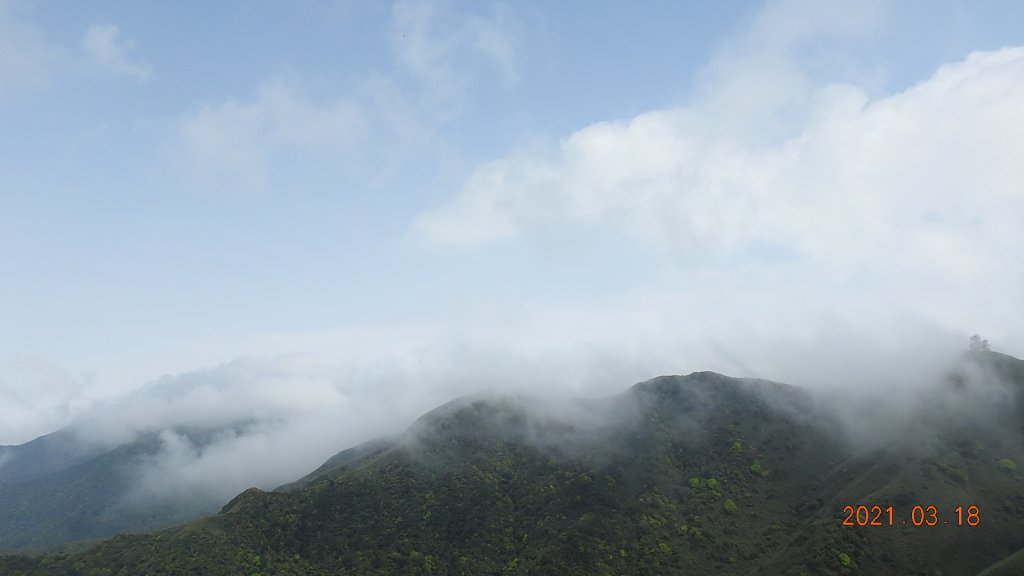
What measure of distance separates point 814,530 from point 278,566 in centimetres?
16973

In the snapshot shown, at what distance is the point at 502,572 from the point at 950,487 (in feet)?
469

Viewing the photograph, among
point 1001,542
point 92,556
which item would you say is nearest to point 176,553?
point 92,556

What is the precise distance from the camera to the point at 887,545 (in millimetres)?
158000

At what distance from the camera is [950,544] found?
155m

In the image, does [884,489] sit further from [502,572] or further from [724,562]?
[502,572]

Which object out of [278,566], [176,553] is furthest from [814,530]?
[176,553]

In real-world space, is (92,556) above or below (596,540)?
above

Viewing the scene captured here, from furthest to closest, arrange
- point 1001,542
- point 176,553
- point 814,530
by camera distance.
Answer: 1. point 176,553
2. point 814,530
3. point 1001,542

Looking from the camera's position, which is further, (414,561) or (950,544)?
(414,561)

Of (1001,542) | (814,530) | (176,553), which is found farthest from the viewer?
(176,553)

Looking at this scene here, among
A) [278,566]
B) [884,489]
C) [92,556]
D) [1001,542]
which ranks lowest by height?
[1001,542]
